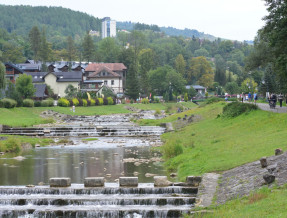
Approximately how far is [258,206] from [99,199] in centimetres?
749

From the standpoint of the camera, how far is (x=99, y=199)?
778 inches

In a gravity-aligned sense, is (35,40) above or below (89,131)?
above

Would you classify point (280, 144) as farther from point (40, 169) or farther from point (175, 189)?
point (40, 169)

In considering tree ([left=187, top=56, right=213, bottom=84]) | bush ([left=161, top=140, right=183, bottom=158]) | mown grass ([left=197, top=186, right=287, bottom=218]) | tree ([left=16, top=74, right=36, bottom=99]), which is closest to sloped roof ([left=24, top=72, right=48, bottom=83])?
tree ([left=16, top=74, right=36, bottom=99])

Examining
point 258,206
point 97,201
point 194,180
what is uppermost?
point 258,206

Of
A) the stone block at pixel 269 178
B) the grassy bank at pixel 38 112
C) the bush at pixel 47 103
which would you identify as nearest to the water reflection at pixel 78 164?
the stone block at pixel 269 178

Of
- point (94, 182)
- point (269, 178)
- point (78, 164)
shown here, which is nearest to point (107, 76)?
point (78, 164)

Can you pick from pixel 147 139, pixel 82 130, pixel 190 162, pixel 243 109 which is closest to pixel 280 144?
pixel 190 162

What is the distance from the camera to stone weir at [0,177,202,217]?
60.2 ft

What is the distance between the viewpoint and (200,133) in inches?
1654

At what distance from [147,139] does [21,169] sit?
2073 centimetres

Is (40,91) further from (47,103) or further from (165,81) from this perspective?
(165,81)

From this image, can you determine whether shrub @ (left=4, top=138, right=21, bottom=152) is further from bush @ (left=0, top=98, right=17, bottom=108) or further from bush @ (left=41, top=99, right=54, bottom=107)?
bush @ (left=41, top=99, right=54, bottom=107)

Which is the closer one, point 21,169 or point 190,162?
point 190,162
